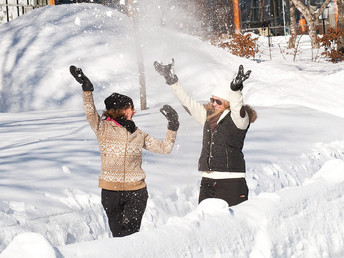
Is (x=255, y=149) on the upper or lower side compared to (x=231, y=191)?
lower

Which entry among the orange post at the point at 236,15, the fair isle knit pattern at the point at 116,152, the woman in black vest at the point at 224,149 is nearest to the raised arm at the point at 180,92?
the woman in black vest at the point at 224,149

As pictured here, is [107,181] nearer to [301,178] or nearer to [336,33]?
[301,178]

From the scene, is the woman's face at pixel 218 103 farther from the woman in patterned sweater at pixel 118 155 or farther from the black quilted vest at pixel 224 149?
the woman in patterned sweater at pixel 118 155

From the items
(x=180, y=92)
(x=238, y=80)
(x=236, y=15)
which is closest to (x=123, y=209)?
(x=180, y=92)

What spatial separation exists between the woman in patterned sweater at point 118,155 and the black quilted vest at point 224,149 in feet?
2.08

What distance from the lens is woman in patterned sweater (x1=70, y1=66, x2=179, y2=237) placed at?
15.8ft

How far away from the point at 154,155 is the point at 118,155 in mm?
3900

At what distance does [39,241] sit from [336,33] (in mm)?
23634

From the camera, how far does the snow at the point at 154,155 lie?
12.8 ft

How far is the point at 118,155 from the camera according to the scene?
4.81 meters

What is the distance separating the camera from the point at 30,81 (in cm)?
1543

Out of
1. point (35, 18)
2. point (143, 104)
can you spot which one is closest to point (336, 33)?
point (35, 18)

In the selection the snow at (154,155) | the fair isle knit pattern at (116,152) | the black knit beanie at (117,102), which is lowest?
the snow at (154,155)

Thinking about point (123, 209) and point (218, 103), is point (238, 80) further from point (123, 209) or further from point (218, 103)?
point (123, 209)
